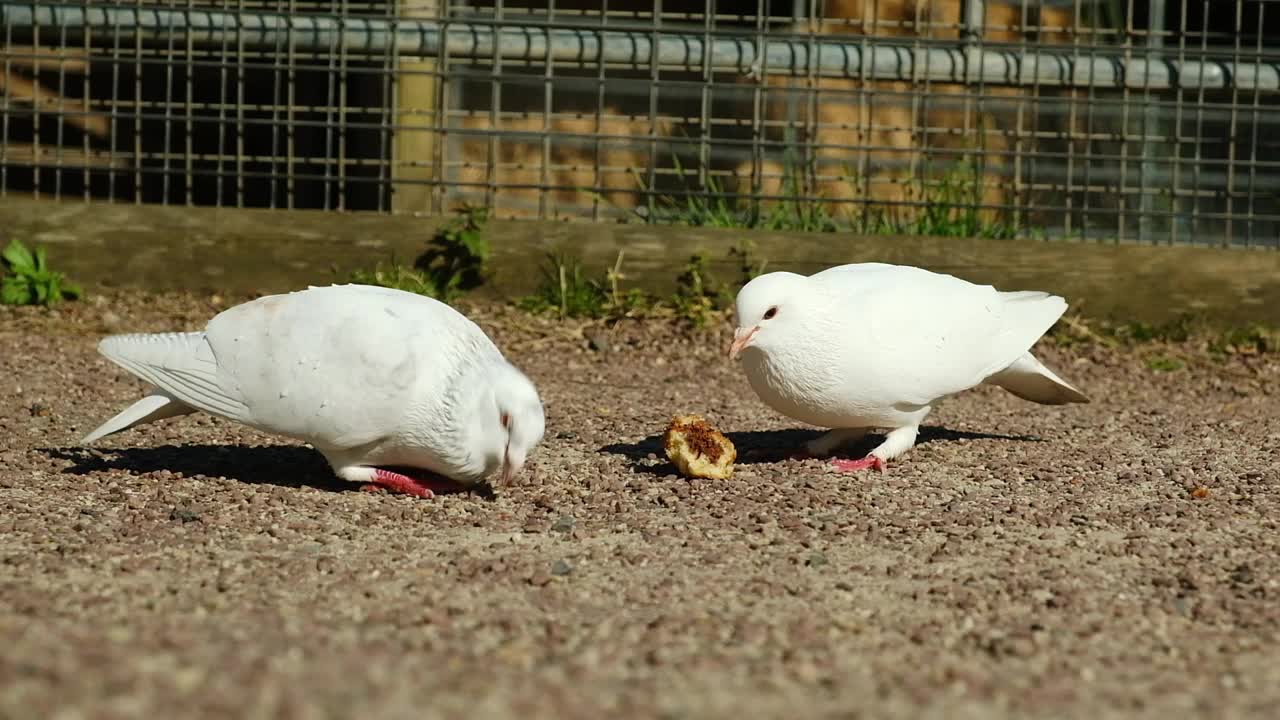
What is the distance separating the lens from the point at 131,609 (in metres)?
2.76

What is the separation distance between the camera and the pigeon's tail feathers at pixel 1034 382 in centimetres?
488

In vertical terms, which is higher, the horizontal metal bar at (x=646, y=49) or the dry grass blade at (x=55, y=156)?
the horizontal metal bar at (x=646, y=49)

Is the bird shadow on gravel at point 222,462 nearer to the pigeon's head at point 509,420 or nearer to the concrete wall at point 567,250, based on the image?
the pigeon's head at point 509,420

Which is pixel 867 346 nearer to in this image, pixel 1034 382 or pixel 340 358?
pixel 1034 382

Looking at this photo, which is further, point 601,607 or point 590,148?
point 590,148

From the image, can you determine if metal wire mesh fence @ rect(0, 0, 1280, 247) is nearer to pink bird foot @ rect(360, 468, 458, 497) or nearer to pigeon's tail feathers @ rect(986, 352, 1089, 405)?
pigeon's tail feathers @ rect(986, 352, 1089, 405)

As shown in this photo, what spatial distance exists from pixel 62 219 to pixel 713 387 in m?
3.41

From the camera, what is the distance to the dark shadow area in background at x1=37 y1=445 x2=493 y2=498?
4242 millimetres

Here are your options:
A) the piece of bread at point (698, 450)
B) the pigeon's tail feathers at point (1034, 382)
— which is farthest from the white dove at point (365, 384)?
the pigeon's tail feathers at point (1034, 382)

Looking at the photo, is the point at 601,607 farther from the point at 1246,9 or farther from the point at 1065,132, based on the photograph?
the point at 1246,9

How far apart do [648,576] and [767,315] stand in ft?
4.11

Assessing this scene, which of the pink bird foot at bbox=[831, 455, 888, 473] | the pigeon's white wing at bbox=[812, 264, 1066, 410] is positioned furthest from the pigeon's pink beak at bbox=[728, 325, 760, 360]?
the pink bird foot at bbox=[831, 455, 888, 473]

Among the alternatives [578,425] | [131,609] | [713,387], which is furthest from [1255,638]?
[713,387]

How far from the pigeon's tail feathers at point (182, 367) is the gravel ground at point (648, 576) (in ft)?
0.80
